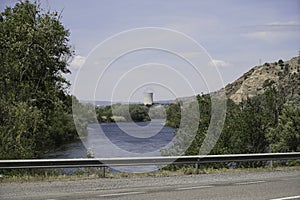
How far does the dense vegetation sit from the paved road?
9.78 m

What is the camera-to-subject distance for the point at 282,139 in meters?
52.1

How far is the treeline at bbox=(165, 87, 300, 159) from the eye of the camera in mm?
38531

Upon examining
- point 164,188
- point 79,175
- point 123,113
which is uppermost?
point 123,113

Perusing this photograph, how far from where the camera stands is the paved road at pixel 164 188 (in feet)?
33.4

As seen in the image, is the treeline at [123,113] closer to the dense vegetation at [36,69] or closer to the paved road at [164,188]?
the paved road at [164,188]

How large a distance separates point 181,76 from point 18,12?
12.3m

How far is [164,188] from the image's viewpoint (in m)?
11.6

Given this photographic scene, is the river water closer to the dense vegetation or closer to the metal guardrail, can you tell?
the metal guardrail

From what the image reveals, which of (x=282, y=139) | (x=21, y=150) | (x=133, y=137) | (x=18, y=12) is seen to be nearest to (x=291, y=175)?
(x=133, y=137)

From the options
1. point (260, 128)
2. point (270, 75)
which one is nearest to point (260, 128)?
point (260, 128)

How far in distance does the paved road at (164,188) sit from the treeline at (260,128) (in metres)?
16.4

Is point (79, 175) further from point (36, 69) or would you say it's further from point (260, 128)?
point (260, 128)

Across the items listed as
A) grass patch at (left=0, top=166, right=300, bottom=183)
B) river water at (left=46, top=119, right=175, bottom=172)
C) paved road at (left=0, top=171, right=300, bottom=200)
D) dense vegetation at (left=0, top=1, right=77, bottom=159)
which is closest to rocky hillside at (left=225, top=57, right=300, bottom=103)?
dense vegetation at (left=0, top=1, right=77, bottom=159)

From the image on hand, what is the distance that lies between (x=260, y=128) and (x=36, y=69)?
31837 millimetres
